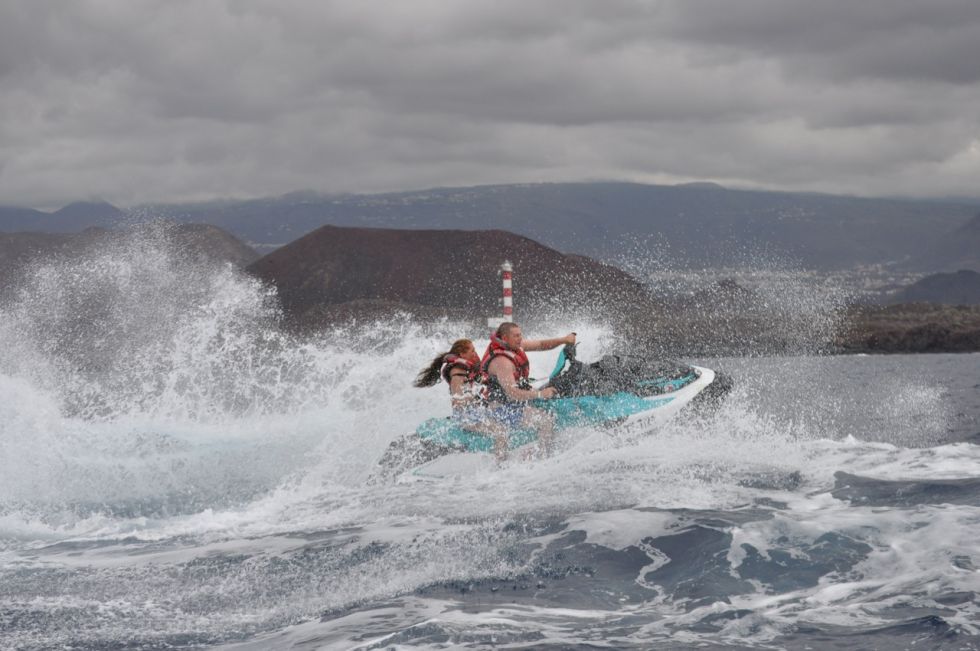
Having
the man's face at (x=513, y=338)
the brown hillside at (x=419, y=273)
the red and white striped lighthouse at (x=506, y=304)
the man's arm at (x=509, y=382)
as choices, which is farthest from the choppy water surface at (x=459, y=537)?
the brown hillside at (x=419, y=273)

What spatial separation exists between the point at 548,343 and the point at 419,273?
16634cm

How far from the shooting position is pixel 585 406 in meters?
12.1

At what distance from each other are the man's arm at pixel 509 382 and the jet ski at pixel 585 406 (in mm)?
301

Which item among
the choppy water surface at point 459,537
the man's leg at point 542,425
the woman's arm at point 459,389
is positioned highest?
the woman's arm at point 459,389

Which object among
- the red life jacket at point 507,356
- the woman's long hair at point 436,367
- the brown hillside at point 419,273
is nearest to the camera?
the red life jacket at point 507,356

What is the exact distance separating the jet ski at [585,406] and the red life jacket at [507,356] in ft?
1.23

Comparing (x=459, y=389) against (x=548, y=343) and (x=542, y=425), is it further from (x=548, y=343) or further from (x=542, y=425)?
(x=548, y=343)

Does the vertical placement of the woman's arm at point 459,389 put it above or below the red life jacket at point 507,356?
below

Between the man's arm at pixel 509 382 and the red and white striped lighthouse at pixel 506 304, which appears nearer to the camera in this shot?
the man's arm at pixel 509 382

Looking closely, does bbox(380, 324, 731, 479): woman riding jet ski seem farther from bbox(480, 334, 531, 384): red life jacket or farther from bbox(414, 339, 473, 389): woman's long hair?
bbox(414, 339, 473, 389): woman's long hair

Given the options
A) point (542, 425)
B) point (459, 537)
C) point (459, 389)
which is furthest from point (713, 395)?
point (459, 537)

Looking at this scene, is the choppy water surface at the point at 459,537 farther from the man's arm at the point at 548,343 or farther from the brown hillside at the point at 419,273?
the brown hillside at the point at 419,273

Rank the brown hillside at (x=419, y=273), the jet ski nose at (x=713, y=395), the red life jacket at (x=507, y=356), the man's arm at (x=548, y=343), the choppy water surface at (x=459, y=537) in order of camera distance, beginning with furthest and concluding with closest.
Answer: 1. the brown hillside at (x=419, y=273)
2. the jet ski nose at (x=713, y=395)
3. the man's arm at (x=548, y=343)
4. the red life jacket at (x=507, y=356)
5. the choppy water surface at (x=459, y=537)

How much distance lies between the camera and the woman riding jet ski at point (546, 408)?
1150 centimetres
